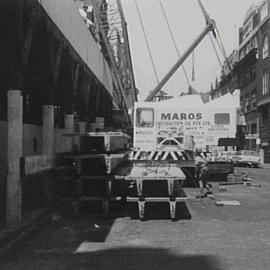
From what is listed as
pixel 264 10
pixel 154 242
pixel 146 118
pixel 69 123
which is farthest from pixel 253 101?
pixel 154 242

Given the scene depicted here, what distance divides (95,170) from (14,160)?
325 centimetres

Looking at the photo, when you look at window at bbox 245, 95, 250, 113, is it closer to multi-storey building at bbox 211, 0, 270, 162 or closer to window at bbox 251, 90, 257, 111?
multi-storey building at bbox 211, 0, 270, 162

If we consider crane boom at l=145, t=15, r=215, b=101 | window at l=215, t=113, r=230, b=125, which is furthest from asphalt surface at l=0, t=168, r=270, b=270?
crane boom at l=145, t=15, r=215, b=101

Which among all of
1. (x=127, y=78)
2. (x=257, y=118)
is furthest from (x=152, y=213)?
(x=257, y=118)

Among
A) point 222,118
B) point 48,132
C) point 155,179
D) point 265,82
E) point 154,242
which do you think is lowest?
point 154,242

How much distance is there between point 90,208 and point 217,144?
12.1m

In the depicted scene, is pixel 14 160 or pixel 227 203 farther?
pixel 227 203

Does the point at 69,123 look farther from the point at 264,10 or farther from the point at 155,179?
the point at 264,10

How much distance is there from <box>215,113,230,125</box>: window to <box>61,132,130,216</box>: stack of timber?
10.6 meters

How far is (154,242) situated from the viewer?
8.88 metres

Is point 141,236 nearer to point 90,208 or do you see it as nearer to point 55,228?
point 55,228

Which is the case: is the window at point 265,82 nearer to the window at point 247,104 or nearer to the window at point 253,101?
the window at point 253,101

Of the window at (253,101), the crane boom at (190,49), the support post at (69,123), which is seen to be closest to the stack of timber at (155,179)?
the support post at (69,123)

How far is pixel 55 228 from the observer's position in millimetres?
10359
